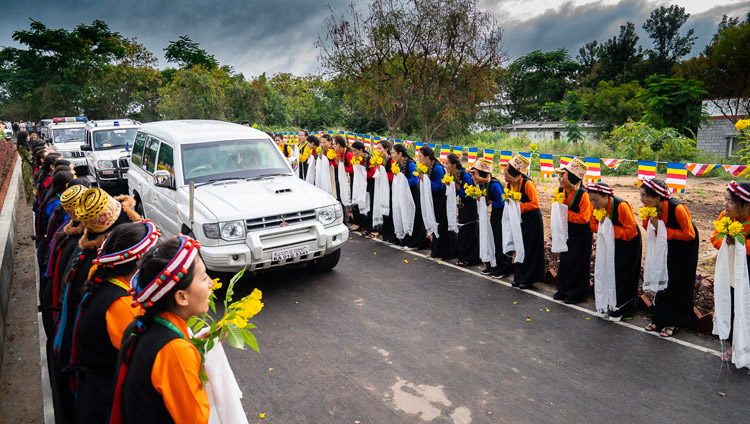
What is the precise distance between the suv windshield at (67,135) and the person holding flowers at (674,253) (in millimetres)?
19196

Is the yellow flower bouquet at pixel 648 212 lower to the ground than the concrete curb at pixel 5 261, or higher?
higher

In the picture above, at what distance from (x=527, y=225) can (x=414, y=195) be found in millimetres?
2749

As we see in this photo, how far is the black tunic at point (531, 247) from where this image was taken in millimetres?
7387

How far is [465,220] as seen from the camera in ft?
28.2

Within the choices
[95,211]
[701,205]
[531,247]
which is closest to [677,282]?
[531,247]

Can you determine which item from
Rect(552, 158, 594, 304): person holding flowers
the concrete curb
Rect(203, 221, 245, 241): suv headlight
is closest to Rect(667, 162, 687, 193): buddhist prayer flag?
Rect(552, 158, 594, 304): person holding flowers

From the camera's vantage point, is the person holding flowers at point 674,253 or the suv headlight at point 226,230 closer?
the person holding flowers at point 674,253

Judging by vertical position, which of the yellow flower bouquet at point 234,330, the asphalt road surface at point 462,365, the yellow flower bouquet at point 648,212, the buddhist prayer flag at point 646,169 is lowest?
the asphalt road surface at point 462,365

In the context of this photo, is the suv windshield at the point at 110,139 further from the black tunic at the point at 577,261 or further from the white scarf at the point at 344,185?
the black tunic at the point at 577,261

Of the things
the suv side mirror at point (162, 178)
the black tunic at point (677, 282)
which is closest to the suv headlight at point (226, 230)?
the suv side mirror at point (162, 178)

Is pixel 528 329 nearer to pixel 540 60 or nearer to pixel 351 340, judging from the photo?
pixel 351 340

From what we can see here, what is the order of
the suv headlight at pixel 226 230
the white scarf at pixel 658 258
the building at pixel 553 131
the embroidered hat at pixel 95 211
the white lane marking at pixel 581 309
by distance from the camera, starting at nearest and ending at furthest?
the embroidered hat at pixel 95 211
the white lane marking at pixel 581 309
the white scarf at pixel 658 258
the suv headlight at pixel 226 230
the building at pixel 553 131

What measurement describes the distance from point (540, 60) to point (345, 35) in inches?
1819

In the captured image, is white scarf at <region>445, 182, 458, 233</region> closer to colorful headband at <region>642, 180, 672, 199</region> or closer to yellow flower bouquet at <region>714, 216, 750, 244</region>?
colorful headband at <region>642, 180, 672, 199</region>
